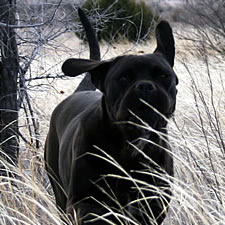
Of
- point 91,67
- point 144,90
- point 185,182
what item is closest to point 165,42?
point 91,67

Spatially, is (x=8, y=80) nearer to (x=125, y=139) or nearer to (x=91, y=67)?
(x=91, y=67)

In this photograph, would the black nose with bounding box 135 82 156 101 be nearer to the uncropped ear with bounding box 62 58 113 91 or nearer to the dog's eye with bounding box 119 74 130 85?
the dog's eye with bounding box 119 74 130 85

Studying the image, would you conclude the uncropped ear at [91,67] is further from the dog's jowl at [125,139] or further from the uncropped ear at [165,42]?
the uncropped ear at [165,42]

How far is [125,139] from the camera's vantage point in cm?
289

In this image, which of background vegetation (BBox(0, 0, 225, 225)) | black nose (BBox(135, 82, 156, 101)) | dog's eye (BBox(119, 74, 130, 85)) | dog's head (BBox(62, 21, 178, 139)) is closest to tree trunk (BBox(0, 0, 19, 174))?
background vegetation (BBox(0, 0, 225, 225))

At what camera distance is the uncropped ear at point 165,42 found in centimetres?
312

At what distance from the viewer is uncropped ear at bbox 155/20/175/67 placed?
312cm

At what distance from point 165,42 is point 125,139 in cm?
59

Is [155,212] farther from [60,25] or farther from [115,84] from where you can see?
[60,25]

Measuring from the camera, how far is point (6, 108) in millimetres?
4508

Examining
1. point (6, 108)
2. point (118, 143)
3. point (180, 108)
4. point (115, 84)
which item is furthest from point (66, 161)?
point (180, 108)

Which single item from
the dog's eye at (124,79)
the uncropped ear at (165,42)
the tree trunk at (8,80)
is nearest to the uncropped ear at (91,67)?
the dog's eye at (124,79)

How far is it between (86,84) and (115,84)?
5.38ft

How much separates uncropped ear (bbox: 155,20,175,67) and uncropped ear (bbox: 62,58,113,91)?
341mm
